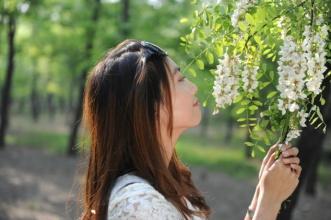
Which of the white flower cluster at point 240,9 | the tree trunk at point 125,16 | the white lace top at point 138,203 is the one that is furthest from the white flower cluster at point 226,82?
the tree trunk at point 125,16

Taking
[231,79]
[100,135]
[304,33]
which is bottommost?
[100,135]

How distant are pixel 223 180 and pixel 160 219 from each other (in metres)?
15.8

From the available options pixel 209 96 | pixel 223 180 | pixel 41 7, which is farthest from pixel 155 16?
pixel 209 96

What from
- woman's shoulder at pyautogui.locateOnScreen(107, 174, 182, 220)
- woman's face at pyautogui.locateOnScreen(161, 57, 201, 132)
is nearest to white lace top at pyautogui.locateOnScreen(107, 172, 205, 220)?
woman's shoulder at pyautogui.locateOnScreen(107, 174, 182, 220)

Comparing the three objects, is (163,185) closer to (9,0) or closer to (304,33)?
(304,33)

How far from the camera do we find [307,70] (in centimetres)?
175

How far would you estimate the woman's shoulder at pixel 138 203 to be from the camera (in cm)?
150

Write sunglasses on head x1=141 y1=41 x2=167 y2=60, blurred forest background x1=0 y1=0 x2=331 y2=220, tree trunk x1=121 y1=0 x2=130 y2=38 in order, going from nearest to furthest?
sunglasses on head x1=141 y1=41 x2=167 y2=60
blurred forest background x1=0 y1=0 x2=331 y2=220
tree trunk x1=121 y1=0 x2=130 y2=38

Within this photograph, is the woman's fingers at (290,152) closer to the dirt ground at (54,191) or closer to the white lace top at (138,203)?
the white lace top at (138,203)

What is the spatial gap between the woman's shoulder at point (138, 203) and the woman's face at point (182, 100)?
1.07ft

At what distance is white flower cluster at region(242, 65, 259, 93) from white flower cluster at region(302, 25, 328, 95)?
211mm

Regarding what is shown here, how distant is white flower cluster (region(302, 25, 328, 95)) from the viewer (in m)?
1.72

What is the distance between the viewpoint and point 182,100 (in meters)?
1.88

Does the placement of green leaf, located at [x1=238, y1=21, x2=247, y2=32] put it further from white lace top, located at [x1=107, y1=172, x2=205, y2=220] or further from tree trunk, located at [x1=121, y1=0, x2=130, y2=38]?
tree trunk, located at [x1=121, y1=0, x2=130, y2=38]
